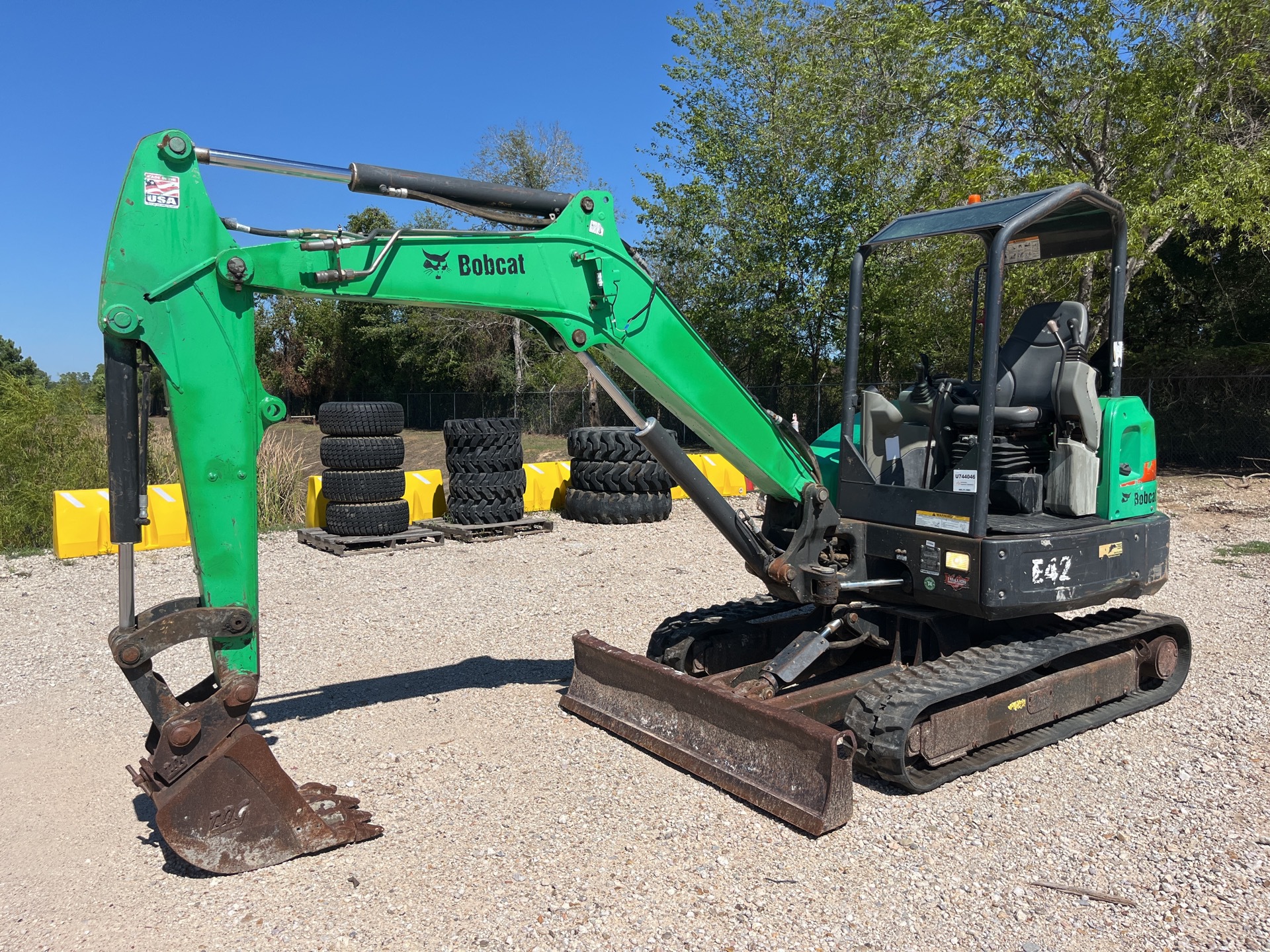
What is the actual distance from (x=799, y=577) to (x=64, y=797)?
13.5ft

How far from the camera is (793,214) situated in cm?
2425

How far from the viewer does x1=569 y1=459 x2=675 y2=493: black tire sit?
13.4m

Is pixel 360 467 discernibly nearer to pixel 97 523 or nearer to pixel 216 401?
pixel 97 523

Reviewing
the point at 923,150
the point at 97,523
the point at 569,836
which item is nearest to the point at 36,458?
the point at 97,523

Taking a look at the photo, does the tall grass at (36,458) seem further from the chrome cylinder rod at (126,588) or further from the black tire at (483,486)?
the chrome cylinder rod at (126,588)

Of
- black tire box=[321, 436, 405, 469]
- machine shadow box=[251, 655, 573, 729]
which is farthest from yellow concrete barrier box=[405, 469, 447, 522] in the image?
machine shadow box=[251, 655, 573, 729]

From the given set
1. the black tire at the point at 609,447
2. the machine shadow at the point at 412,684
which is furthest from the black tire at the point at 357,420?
the machine shadow at the point at 412,684

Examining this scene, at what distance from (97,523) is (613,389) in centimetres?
867

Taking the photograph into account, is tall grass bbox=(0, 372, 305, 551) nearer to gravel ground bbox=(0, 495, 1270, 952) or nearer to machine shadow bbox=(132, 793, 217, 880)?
gravel ground bbox=(0, 495, 1270, 952)

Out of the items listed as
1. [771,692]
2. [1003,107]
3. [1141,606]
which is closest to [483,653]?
[771,692]

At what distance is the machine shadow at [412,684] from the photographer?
629 cm

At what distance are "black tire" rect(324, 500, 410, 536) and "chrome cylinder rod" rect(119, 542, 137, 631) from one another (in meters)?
7.88

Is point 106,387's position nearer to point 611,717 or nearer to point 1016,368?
point 611,717

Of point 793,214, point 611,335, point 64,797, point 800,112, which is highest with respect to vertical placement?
point 800,112
